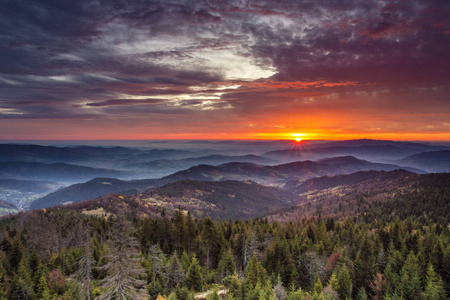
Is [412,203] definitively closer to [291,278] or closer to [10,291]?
[291,278]

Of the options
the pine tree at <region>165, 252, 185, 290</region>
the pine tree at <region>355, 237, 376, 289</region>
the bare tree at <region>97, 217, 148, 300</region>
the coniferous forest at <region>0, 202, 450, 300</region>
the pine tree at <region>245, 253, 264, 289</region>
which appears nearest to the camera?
the bare tree at <region>97, 217, 148, 300</region>

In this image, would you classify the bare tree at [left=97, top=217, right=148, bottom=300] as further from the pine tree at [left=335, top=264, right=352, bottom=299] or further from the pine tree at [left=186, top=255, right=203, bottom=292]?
the pine tree at [left=335, top=264, right=352, bottom=299]

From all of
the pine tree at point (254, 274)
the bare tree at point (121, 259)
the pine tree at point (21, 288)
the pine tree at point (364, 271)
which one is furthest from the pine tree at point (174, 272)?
the pine tree at point (364, 271)

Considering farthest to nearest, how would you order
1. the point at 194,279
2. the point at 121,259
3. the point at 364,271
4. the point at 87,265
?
the point at 364,271, the point at 194,279, the point at 87,265, the point at 121,259

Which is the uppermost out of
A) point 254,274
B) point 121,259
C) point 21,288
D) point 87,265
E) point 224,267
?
point 121,259

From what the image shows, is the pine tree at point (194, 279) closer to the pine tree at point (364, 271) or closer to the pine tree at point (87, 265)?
the pine tree at point (87, 265)

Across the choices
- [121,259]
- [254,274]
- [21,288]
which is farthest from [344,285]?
[21,288]

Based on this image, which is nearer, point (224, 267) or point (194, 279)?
point (194, 279)

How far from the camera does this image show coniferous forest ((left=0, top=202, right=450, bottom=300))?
3631cm

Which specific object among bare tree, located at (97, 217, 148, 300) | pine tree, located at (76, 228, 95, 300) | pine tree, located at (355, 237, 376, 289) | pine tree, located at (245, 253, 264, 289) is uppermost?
bare tree, located at (97, 217, 148, 300)

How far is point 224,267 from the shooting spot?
54.0 metres

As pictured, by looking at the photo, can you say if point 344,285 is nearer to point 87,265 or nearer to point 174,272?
point 174,272

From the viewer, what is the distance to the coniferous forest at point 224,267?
119 feet

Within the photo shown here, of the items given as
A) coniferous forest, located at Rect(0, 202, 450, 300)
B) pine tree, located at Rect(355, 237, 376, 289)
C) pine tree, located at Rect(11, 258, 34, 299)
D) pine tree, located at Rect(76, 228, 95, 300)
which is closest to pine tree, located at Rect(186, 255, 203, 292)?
coniferous forest, located at Rect(0, 202, 450, 300)
